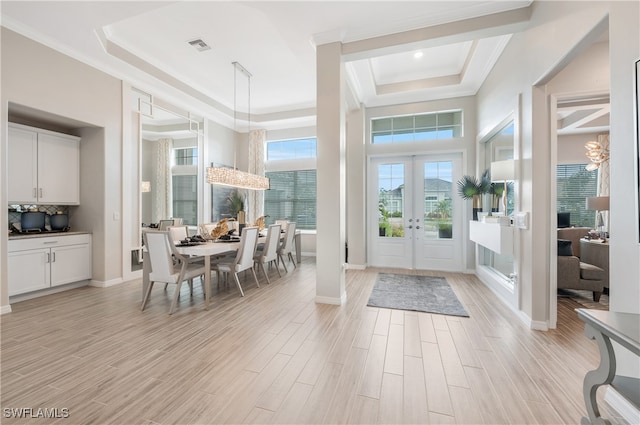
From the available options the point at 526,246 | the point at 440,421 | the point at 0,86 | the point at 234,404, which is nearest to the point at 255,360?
the point at 234,404

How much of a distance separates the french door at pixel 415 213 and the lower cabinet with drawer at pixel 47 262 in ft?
16.7

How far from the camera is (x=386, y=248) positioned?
5.76m

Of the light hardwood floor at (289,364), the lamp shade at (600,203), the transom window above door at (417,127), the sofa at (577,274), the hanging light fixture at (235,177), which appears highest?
the transom window above door at (417,127)

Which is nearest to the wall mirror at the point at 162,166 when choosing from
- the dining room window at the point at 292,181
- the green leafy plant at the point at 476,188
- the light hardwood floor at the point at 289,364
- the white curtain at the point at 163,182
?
the white curtain at the point at 163,182

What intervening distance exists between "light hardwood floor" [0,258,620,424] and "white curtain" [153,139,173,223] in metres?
2.38

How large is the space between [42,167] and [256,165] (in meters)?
4.34

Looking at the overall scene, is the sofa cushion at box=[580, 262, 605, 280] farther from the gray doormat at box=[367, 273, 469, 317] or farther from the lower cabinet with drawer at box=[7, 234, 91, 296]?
the lower cabinet with drawer at box=[7, 234, 91, 296]

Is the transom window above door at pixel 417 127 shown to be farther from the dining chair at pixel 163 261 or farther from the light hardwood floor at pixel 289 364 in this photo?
the dining chair at pixel 163 261

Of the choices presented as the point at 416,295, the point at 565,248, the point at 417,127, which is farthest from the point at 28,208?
the point at 565,248

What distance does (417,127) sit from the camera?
559 centimetres

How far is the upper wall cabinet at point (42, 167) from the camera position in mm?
3648

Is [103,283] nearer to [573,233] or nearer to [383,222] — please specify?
[383,222]

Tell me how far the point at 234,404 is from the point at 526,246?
3.20 meters

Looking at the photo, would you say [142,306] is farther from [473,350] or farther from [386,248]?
[386,248]
